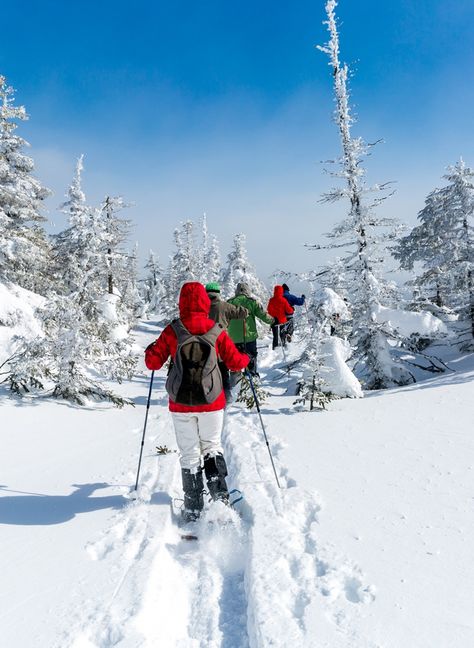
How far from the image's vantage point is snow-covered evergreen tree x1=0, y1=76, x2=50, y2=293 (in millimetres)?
16719

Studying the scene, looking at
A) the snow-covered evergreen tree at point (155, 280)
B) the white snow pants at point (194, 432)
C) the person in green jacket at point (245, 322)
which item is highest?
the snow-covered evergreen tree at point (155, 280)

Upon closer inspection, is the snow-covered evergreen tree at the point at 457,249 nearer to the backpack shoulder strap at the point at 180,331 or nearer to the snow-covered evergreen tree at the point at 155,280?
the backpack shoulder strap at the point at 180,331

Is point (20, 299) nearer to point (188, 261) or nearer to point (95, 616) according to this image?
point (95, 616)

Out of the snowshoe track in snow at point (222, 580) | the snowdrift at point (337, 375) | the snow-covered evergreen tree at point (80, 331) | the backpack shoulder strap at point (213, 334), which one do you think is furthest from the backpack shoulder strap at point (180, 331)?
the snow-covered evergreen tree at point (80, 331)

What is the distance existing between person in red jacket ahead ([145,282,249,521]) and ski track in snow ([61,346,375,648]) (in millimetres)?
369

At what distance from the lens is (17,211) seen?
1833cm

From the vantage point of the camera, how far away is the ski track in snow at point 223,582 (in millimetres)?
2696

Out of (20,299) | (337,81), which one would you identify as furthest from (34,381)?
(337,81)

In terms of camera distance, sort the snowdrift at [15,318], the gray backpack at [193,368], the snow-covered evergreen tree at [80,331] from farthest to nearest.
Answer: the snowdrift at [15,318]
the snow-covered evergreen tree at [80,331]
the gray backpack at [193,368]

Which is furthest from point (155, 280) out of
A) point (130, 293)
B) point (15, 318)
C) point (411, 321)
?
point (411, 321)

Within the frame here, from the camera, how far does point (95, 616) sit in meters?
2.84

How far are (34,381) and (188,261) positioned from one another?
116 feet

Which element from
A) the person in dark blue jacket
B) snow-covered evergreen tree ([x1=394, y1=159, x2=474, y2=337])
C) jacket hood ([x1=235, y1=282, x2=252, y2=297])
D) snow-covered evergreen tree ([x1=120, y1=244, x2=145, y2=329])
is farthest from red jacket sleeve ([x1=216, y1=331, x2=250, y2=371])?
snow-covered evergreen tree ([x1=120, y1=244, x2=145, y2=329])

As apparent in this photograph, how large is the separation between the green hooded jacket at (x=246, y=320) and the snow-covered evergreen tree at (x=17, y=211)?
11646 millimetres
